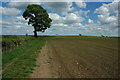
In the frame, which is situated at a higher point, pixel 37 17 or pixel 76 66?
pixel 37 17

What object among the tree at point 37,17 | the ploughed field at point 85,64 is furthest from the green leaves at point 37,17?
the ploughed field at point 85,64

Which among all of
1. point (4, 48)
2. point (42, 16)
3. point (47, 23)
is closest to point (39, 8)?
point (42, 16)

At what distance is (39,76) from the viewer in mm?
5387

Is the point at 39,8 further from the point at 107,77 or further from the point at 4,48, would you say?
the point at 107,77

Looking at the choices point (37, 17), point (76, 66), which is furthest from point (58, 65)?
point (37, 17)

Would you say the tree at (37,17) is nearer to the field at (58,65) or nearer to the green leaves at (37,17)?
the green leaves at (37,17)

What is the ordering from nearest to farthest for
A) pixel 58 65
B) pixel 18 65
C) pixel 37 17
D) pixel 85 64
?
1. pixel 18 65
2. pixel 58 65
3. pixel 85 64
4. pixel 37 17

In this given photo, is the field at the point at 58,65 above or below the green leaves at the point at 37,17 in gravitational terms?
below

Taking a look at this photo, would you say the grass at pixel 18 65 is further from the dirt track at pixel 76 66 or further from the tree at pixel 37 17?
the tree at pixel 37 17

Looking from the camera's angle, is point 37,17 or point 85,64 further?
point 37,17

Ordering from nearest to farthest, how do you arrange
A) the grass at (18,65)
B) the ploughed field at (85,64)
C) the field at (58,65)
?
the grass at (18,65) < the field at (58,65) < the ploughed field at (85,64)

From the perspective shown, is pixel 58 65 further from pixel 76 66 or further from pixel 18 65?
pixel 18 65

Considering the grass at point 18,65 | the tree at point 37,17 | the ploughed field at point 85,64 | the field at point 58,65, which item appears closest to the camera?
the grass at point 18,65

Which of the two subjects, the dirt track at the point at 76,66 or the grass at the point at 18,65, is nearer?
the grass at the point at 18,65
